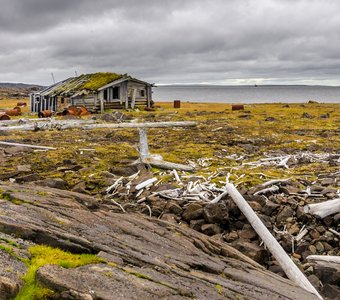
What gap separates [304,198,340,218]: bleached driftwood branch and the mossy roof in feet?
131

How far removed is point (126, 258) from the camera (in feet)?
21.6

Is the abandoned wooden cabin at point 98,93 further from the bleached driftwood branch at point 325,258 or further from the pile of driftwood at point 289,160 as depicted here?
the bleached driftwood branch at point 325,258

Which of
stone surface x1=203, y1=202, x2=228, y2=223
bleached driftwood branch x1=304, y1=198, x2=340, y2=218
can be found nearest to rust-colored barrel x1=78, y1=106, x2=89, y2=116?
stone surface x1=203, y1=202, x2=228, y2=223

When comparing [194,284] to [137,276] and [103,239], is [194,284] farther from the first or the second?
[103,239]

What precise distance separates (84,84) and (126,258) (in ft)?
153

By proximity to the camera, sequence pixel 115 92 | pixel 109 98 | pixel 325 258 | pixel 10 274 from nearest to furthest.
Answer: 1. pixel 10 274
2. pixel 325 258
3. pixel 109 98
4. pixel 115 92

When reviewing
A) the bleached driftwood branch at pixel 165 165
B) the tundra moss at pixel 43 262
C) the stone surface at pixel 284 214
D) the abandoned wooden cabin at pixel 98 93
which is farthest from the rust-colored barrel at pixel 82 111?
the tundra moss at pixel 43 262

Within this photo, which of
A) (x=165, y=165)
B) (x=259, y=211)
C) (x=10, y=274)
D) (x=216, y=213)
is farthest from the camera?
(x=165, y=165)

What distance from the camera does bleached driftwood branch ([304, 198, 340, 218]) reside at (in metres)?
10.7

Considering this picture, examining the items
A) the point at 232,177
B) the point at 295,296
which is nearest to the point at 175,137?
the point at 232,177

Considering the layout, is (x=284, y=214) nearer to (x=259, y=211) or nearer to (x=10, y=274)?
(x=259, y=211)

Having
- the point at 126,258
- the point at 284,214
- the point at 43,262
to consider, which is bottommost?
the point at 284,214

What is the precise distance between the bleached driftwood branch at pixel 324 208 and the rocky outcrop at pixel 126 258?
129 inches

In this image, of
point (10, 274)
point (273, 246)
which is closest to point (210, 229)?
point (273, 246)
